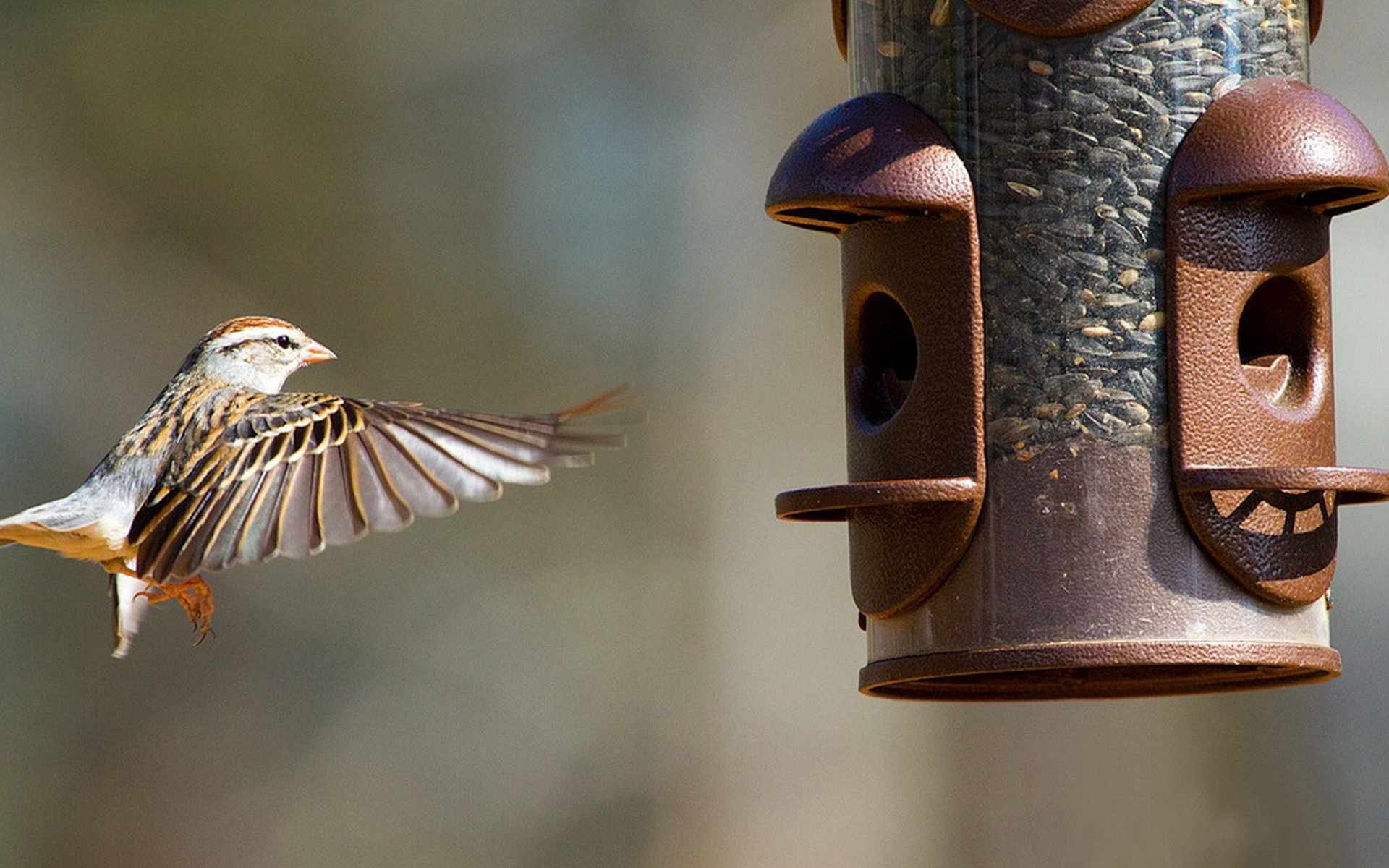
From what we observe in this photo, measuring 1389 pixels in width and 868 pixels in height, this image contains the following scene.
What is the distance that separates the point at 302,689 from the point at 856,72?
683cm

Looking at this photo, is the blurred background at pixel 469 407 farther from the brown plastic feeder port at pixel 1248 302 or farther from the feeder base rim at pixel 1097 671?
the brown plastic feeder port at pixel 1248 302

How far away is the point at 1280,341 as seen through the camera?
4.18m

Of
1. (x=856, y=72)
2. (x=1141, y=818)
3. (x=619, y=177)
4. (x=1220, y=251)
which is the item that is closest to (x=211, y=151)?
(x=619, y=177)

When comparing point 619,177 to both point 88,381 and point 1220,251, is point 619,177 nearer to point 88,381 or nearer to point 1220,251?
point 88,381

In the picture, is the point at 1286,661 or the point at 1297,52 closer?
the point at 1286,661

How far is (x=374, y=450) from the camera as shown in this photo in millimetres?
4727

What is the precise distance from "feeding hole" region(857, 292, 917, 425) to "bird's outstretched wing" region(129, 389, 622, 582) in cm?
56

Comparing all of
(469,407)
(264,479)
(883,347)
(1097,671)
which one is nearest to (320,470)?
(264,479)

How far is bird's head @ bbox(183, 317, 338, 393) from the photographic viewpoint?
511 centimetres

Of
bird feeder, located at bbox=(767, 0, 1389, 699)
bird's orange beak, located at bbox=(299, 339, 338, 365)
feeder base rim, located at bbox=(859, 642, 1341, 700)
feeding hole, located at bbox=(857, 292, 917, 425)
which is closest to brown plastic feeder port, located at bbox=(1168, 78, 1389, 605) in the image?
bird feeder, located at bbox=(767, 0, 1389, 699)

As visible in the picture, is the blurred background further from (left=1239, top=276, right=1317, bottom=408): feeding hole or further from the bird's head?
(left=1239, top=276, right=1317, bottom=408): feeding hole

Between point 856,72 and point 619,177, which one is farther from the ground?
point 619,177

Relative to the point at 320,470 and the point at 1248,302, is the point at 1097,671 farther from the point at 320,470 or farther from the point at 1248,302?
the point at 320,470

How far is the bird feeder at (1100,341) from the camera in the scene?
12.8 ft
